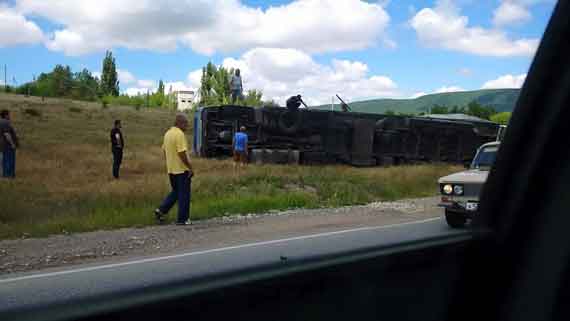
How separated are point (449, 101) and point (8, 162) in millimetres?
11804

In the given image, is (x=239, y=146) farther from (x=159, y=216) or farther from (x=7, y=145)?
(x=159, y=216)

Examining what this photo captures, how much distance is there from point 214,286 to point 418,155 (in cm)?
1870

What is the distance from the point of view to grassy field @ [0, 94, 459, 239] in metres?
8.87

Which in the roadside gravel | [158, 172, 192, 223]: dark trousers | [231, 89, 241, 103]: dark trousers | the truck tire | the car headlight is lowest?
the roadside gravel

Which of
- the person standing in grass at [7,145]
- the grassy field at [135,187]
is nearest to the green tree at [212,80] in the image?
the grassy field at [135,187]

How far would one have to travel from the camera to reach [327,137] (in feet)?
63.1

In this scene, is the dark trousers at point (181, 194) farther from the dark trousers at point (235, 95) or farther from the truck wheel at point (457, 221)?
the dark trousers at point (235, 95)

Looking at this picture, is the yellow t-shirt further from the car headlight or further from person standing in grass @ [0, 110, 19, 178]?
person standing in grass @ [0, 110, 19, 178]

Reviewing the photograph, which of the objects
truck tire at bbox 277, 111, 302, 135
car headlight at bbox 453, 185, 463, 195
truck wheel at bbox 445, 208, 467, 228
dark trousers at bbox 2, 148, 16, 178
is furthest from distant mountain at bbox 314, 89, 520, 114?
truck tire at bbox 277, 111, 302, 135

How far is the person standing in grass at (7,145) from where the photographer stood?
12.1 metres

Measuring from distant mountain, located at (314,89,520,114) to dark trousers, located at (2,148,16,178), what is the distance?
1073 centimetres

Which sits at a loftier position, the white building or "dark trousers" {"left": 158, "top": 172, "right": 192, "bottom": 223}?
the white building

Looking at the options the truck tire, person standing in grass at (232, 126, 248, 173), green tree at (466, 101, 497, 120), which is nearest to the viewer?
green tree at (466, 101, 497, 120)

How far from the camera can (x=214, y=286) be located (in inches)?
43.3
